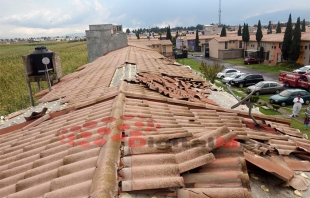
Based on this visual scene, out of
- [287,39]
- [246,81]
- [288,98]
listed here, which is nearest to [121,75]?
[288,98]

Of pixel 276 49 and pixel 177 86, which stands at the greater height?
pixel 177 86

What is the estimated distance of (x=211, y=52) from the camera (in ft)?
195

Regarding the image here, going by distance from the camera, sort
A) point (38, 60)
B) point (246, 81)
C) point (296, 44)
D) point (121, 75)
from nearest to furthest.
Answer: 1. point (121, 75)
2. point (38, 60)
3. point (246, 81)
4. point (296, 44)

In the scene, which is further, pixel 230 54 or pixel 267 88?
pixel 230 54

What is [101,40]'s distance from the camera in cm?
2388

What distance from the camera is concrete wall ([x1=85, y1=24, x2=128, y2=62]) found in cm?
2316

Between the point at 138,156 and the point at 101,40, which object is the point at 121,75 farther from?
the point at 101,40

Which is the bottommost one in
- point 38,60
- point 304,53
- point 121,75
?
point 304,53

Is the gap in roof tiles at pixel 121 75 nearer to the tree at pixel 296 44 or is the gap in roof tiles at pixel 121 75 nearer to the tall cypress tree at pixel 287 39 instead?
the tree at pixel 296 44

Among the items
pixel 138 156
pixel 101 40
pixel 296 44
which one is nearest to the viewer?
pixel 138 156

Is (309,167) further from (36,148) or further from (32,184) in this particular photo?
(36,148)

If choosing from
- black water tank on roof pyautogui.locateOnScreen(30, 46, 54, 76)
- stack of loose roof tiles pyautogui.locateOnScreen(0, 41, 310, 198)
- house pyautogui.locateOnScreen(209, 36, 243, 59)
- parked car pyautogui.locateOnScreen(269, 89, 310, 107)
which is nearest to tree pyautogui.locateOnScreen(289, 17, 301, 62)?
house pyautogui.locateOnScreen(209, 36, 243, 59)

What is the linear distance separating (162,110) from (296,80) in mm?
27209

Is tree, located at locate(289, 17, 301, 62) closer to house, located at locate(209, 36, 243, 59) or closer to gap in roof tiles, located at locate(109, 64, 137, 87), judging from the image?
house, located at locate(209, 36, 243, 59)
